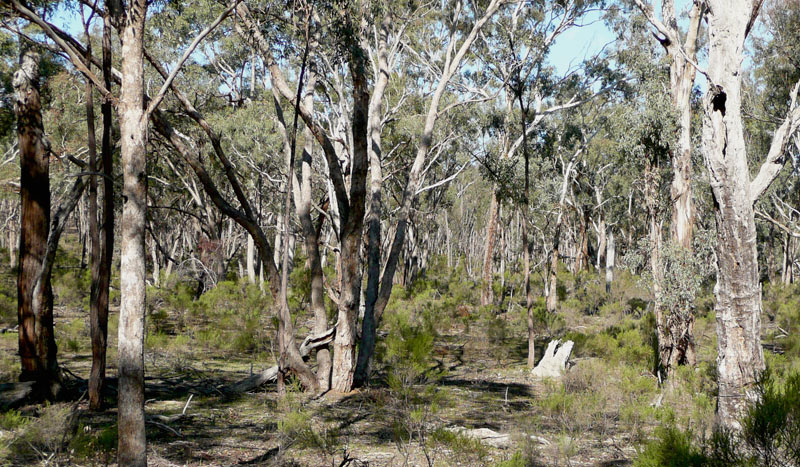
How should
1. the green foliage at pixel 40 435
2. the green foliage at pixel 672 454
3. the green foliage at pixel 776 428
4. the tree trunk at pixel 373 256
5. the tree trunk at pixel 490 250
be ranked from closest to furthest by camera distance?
the green foliage at pixel 776 428 → the green foliage at pixel 672 454 → the green foliage at pixel 40 435 → the tree trunk at pixel 373 256 → the tree trunk at pixel 490 250

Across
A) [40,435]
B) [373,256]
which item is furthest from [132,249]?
[373,256]

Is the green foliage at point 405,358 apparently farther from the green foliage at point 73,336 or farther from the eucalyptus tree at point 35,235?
the green foliage at point 73,336

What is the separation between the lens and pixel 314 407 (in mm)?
8172

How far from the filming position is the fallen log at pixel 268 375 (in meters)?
8.98

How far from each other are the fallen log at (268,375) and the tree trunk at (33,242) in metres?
2.31

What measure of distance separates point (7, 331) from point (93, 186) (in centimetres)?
784

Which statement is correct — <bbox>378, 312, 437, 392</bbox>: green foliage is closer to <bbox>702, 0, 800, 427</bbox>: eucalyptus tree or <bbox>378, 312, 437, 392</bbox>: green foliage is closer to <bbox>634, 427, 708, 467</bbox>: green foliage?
<bbox>634, 427, 708, 467</bbox>: green foliage

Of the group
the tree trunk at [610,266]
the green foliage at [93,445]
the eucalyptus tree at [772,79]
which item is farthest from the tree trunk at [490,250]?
the green foliage at [93,445]

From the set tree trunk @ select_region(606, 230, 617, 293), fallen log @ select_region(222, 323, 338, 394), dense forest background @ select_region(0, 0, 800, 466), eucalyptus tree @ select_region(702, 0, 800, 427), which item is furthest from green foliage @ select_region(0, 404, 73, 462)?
tree trunk @ select_region(606, 230, 617, 293)

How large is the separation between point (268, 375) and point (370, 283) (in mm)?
2038

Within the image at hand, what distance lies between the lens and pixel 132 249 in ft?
16.1

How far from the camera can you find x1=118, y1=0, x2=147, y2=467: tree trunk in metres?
4.79

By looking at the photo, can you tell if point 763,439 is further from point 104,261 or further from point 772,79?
point 772,79

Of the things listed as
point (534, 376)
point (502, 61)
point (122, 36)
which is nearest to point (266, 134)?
point (502, 61)
